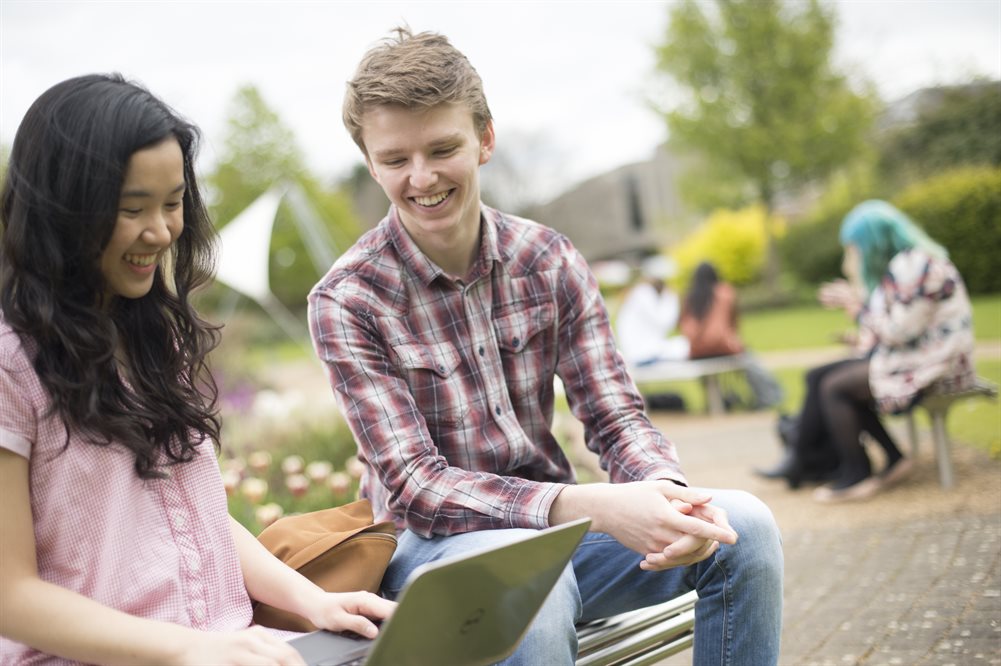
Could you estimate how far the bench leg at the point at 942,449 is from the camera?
5648 mm

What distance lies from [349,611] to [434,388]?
2.17 feet

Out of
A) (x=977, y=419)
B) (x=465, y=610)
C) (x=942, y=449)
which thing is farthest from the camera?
(x=977, y=419)

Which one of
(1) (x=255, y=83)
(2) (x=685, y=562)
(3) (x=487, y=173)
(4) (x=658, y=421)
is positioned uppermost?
(1) (x=255, y=83)

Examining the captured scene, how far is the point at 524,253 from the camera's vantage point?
260cm

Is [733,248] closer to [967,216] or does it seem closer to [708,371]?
[967,216]

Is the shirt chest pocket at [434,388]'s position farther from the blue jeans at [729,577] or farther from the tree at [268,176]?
the tree at [268,176]

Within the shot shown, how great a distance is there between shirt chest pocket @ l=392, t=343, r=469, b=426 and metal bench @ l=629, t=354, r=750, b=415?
7.75m

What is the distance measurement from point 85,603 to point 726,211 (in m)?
27.6

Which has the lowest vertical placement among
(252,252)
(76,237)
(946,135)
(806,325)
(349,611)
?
(806,325)

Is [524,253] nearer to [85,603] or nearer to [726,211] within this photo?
[85,603]

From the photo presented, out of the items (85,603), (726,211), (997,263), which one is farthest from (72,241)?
(726,211)

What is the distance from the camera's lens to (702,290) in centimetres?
1028

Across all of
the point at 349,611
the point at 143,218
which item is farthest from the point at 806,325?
the point at 143,218

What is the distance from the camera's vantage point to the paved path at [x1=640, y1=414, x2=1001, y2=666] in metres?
3.42
